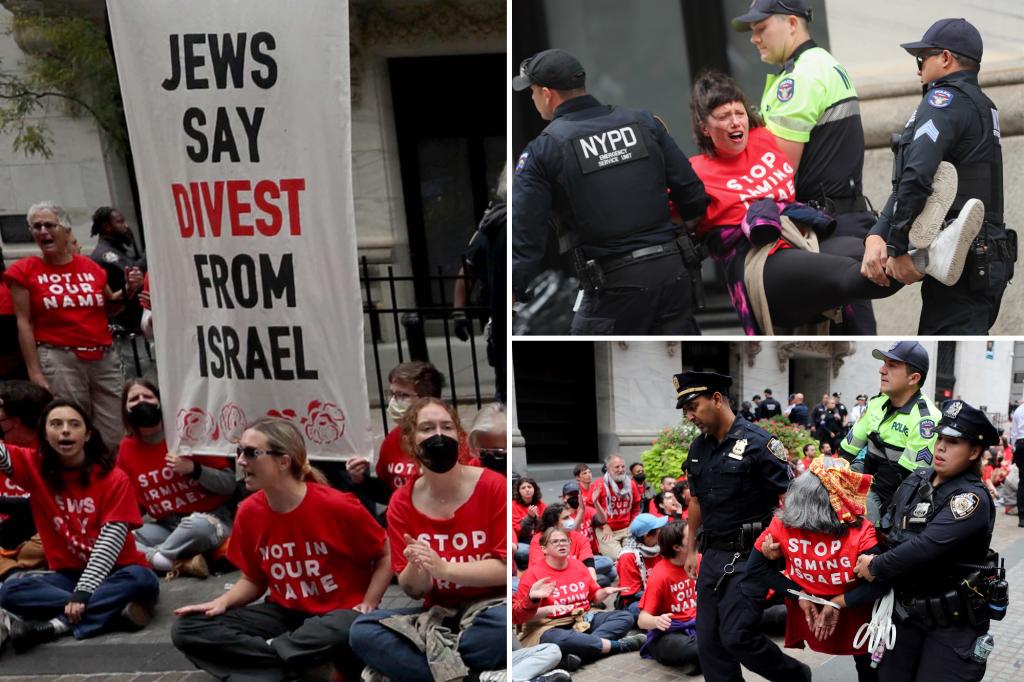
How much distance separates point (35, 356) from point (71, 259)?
2.04ft

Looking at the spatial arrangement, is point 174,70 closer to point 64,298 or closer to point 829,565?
point 64,298

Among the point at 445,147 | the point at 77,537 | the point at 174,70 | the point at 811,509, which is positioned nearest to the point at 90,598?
the point at 77,537

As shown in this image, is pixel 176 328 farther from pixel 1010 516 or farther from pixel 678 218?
pixel 1010 516

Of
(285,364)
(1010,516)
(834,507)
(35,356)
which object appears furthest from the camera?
(35,356)

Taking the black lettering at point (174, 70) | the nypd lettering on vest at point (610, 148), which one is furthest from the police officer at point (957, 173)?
the black lettering at point (174, 70)

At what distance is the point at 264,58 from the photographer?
448cm

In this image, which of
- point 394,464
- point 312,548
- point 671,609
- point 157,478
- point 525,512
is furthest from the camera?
point 157,478

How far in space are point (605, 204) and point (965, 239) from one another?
137 centimetres

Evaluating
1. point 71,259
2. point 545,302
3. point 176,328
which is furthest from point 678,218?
point 71,259

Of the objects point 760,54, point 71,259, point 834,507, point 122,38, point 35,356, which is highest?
point 122,38

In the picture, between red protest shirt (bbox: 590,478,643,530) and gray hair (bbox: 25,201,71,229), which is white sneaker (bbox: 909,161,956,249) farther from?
gray hair (bbox: 25,201,71,229)

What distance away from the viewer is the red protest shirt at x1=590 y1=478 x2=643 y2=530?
186 inches

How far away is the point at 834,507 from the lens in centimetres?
407

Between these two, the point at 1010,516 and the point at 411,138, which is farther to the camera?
the point at 411,138
